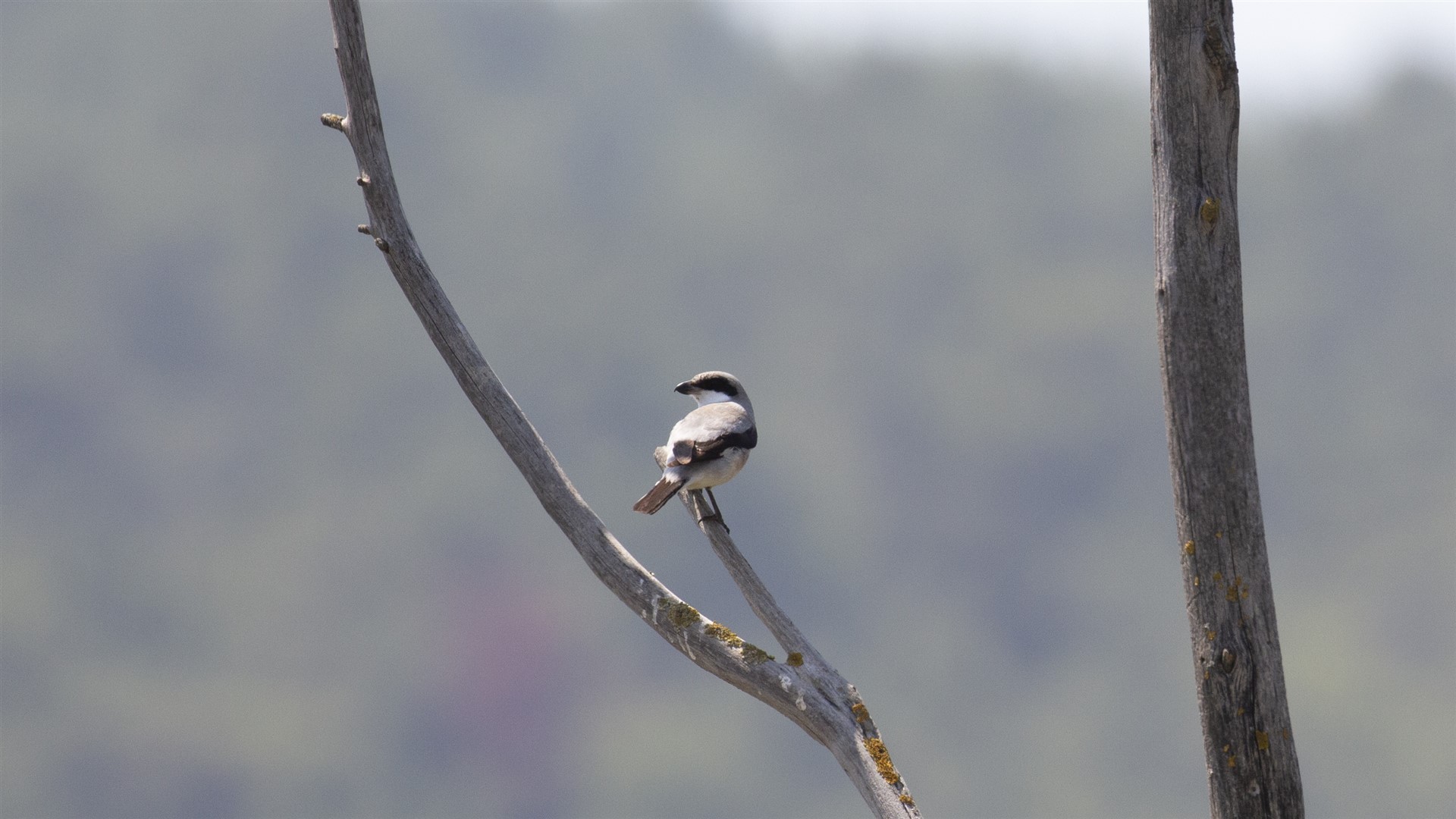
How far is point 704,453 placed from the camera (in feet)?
28.1

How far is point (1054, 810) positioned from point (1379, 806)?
26.9 meters

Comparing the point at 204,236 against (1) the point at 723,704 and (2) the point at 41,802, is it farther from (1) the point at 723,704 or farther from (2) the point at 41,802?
(1) the point at 723,704

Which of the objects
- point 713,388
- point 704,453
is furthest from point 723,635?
point 713,388

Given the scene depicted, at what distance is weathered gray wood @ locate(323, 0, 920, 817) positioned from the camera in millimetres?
6145

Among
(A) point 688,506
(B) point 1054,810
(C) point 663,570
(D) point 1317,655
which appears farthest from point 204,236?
(A) point 688,506

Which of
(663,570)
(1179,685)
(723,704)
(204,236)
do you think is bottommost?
(723,704)

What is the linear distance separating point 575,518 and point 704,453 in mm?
2163

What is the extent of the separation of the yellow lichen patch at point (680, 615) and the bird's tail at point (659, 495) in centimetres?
171

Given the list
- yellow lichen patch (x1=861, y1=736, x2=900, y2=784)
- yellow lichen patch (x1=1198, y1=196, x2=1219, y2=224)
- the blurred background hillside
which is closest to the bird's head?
yellow lichen patch (x1=861, y1=736, x2=900, y2=784)

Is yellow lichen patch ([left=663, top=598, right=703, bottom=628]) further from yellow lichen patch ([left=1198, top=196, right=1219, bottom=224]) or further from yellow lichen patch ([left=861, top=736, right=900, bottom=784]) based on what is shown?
yellow lichen patch ([left=1198, top=196, right=1219, bottom=224])

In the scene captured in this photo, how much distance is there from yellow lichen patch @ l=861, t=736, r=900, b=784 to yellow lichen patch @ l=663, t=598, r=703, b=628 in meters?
0.85

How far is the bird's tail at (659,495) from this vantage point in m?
8.22

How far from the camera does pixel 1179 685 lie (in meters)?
148

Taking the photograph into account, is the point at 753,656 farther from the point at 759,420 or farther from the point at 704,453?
the point at 759,420
